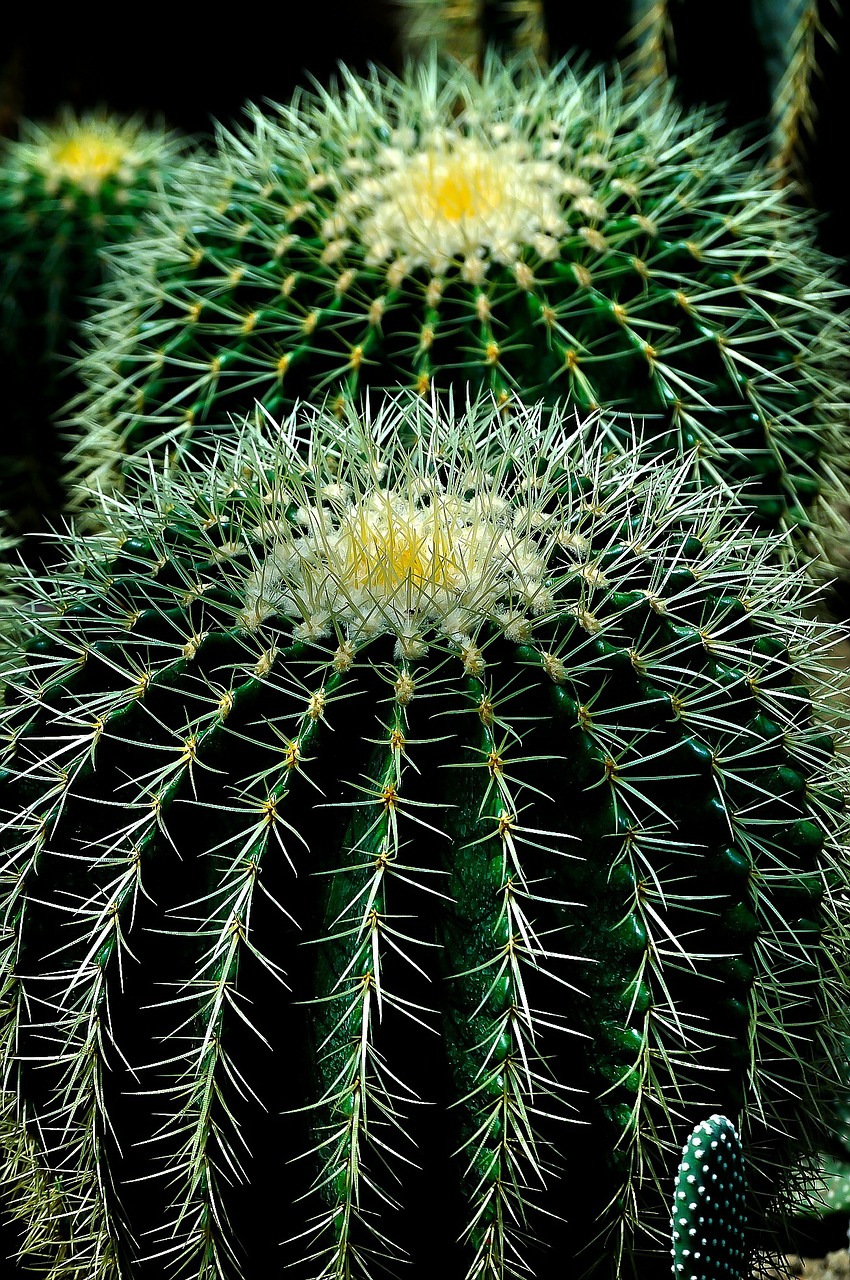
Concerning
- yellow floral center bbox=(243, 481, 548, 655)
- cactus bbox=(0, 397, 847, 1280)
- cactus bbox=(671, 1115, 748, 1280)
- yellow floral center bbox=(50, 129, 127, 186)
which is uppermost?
yellow floral center bbox=(50, 129, 127, 186)

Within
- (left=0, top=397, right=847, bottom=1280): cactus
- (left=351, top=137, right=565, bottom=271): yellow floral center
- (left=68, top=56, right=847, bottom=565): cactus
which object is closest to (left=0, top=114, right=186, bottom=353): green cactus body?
(left=68, top=56, right=847, bottom=565): cactus

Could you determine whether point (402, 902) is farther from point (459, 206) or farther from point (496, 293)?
point (459, 206)

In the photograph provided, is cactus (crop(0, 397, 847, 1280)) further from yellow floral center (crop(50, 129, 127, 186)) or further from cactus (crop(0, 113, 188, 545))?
yellow floral center (crop(50, 129, 127, 186))

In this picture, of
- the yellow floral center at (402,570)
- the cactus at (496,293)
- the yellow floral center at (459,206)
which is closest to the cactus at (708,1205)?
the yellow floral center at (402,570)

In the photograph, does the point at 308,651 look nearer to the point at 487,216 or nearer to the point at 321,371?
the point at 321,371

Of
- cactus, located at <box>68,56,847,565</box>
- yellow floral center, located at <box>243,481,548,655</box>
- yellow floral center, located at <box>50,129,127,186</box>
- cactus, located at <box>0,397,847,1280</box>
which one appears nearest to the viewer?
cactus, located at <box>0,397,847,1280</box>

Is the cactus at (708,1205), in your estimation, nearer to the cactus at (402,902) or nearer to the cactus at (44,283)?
the cactus at (402,902)

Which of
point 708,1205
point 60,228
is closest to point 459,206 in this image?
point 60,228
